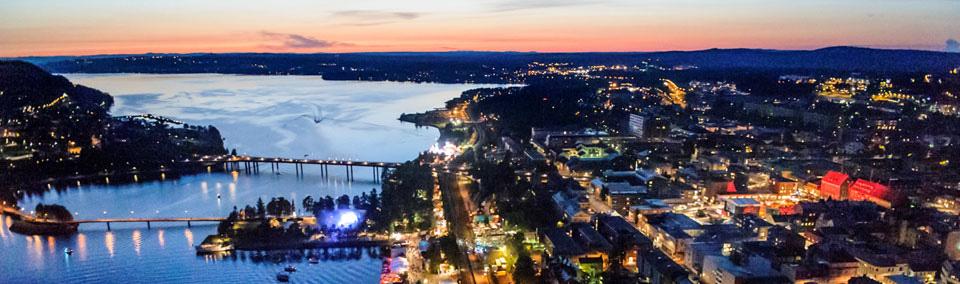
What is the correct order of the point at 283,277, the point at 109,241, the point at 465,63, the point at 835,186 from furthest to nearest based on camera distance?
the point at 465,63 < the point at 835,186 < the point at 109,241 < the point at 283,277

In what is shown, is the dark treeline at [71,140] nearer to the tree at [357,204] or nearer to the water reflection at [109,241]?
the water reflection at [109,241]

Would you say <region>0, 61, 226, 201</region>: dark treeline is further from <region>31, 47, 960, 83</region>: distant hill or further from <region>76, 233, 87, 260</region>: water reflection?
<region>31, 47, 960, 83</region>: distant hill

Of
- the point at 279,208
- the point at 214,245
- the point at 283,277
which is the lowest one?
the point at 283,277

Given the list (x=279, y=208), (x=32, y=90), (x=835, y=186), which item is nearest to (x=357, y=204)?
(x=279, y=208)

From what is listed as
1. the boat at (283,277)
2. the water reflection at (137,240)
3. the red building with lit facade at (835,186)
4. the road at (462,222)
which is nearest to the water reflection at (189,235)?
the water reflection at (137,240)

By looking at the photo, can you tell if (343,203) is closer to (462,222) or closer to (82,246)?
(462,222)

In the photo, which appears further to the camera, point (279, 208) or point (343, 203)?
point (343, 203)

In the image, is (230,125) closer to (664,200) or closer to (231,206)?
A: (231,206)

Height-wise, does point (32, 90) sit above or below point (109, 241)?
above

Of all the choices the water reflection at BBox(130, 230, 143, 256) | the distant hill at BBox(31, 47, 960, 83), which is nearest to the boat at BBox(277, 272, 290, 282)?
the water reflection at BBox(130, 230, 143, 256)
